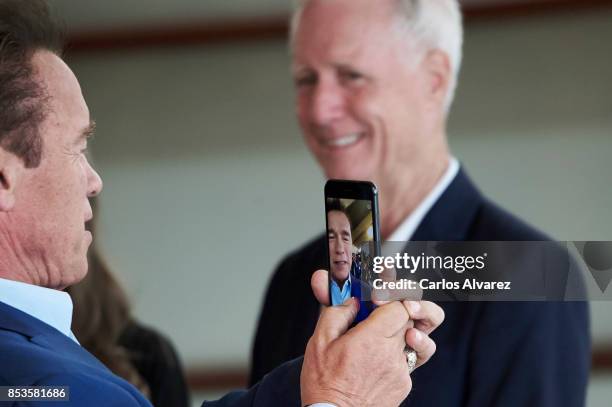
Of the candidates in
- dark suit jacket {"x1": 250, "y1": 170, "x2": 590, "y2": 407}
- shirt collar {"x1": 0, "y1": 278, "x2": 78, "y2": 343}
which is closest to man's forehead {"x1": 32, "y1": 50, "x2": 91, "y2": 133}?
shirt collar {"x1": 0, "y1": 278, "x2": 78, "y2": 343}

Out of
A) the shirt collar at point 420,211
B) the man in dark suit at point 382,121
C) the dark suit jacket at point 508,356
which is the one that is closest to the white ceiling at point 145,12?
the man in dark suit at point 382,121

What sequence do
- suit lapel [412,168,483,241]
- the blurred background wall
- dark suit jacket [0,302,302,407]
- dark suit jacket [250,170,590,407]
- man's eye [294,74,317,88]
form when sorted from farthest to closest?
the blurred background wall → man's eye [294,74,317,88] → suit lapel [412,168,483,241] → dark suit jacket [250,170,590,407] → dark suit jacket [0,302,302,407]

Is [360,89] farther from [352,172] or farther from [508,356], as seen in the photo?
[508,356]

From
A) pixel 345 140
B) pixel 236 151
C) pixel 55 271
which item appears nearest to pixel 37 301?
pixel 55 271

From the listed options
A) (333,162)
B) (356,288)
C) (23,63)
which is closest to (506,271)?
(356,288)

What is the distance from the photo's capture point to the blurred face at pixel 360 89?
1.32 meters

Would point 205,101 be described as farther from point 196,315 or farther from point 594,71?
point 594,71

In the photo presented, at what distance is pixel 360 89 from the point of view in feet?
4.37

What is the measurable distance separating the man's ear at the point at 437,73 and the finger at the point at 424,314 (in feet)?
2.01

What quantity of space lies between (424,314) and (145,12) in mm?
2009

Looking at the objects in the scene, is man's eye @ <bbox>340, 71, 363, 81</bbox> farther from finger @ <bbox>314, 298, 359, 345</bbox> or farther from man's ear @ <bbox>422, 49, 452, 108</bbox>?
finger @ <bbox>314, 298, 359, 345</bbox>

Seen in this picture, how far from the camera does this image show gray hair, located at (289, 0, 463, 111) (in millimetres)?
1320

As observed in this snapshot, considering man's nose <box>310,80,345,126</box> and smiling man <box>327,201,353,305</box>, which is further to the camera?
man's nose <box>310,80,345,126</box>

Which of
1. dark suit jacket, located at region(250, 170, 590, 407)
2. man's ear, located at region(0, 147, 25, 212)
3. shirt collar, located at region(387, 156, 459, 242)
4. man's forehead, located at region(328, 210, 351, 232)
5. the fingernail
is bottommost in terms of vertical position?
dark suit jacket, located at region(250, 170, 590, 407)
